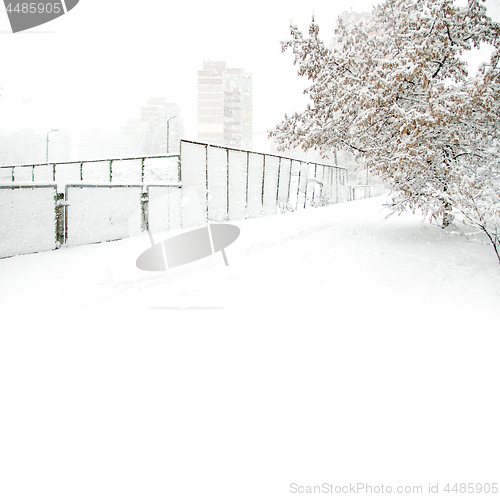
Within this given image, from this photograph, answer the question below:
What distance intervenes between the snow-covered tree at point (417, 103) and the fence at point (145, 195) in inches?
171

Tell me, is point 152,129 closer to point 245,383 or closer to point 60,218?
point 60,218

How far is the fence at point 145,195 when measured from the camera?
720 cm

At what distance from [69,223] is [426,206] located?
8.26 meters

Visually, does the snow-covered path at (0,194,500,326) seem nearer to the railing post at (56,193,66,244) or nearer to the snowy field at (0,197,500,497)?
the snowy field at (0,197,500,497)

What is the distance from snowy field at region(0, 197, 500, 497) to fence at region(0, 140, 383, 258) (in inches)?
125

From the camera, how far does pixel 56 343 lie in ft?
9.75

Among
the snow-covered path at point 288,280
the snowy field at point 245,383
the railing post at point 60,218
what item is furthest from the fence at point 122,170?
the snowy field at point 245,383

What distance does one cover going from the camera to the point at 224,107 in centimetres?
8938

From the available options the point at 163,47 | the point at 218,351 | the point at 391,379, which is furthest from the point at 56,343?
the point at 163,47

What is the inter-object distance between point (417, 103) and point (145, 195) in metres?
7.48

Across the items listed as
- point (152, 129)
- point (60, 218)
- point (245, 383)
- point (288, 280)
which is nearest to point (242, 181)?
point (60, 218)

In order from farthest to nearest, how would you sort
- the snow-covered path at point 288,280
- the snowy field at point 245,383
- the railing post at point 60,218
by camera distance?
the railing post at point 60,218 < the snow-covered path at point 288,280 < the snowy field at point 245,383

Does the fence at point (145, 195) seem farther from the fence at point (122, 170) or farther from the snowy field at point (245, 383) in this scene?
the snowy field at point (245, 383)

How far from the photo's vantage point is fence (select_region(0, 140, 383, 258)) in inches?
283
